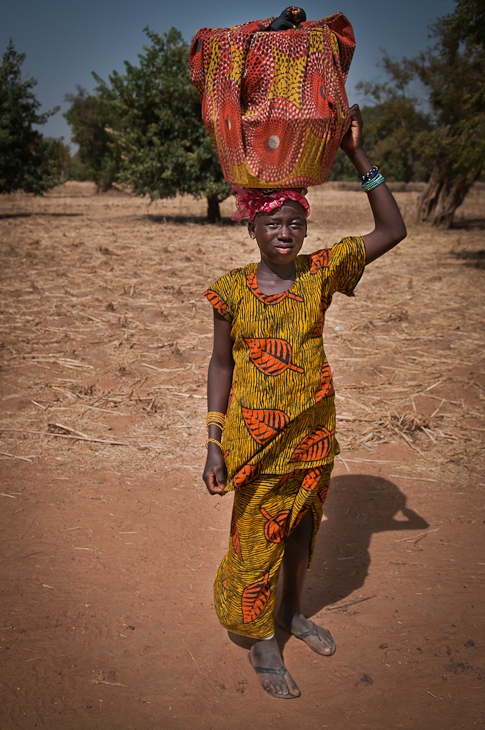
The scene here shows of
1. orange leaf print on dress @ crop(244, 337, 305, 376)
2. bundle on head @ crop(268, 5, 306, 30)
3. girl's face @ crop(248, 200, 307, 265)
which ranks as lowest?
orange leaf print on dress @ crop(244, 337, 305, 376)

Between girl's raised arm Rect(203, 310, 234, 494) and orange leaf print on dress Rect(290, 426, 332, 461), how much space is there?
0.31 m

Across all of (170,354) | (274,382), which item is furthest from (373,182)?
(170,354)

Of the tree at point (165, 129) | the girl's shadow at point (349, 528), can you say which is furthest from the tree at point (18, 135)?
the girl's shadow at point (349, 528)

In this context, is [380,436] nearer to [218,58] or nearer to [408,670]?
[408,670]

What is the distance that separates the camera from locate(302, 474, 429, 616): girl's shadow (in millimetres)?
2891

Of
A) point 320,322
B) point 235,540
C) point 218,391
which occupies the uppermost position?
point 320,322

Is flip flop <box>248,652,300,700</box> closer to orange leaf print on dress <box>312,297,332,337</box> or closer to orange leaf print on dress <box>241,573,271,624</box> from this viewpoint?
orange leaf print on dress <box>241,573,271,624</box>

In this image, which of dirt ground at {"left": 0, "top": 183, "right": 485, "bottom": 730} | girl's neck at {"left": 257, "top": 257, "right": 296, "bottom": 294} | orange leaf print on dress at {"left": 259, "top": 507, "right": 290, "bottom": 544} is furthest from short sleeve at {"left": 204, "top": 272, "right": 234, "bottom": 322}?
dirt ground at {"left": 0, "top": 183, "right": 485, "bottom": 730}

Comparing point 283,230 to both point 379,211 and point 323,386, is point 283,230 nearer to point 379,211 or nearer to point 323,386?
point 379,211

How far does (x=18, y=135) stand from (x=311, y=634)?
63.0 feet

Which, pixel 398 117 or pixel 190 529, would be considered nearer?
pixel 190 529

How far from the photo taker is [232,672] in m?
2.36

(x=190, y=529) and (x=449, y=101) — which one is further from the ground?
(x=449, y=101)

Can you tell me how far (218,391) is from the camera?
2260mm
